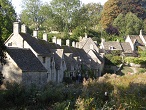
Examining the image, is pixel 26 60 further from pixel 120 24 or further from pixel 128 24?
pixel 120 24

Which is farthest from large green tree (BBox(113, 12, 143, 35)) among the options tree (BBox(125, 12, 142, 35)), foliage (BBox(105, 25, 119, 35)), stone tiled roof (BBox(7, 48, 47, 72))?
stone tiled roof (BBox(7, 48, 47, 72))

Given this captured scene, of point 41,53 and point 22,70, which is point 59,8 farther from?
point 22,70

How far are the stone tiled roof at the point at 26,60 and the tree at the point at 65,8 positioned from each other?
60589mm

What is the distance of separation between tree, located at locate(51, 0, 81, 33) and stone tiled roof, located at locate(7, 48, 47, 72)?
60589 millimetres

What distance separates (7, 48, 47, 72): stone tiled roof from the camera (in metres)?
37.7

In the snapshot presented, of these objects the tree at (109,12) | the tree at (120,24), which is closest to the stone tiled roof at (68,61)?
the tree at (120,24)

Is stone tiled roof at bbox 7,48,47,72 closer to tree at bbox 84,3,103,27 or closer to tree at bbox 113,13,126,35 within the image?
tree at bbox 113,13,126,35

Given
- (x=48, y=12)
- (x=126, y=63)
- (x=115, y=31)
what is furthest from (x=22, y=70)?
(x=115, y=31)

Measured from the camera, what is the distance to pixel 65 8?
10181 cm

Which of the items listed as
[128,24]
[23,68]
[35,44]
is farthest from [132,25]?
[23,68]

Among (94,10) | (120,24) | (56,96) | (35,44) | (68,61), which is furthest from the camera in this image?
(94,10)

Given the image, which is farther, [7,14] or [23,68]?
[7,14]

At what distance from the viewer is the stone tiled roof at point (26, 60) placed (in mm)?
37719

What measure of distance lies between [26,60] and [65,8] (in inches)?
2535
